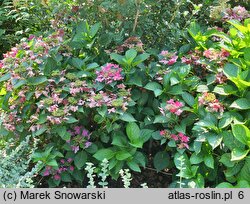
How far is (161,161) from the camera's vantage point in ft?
9.53

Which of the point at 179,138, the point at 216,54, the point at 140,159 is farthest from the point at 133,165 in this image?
the point at 216,54

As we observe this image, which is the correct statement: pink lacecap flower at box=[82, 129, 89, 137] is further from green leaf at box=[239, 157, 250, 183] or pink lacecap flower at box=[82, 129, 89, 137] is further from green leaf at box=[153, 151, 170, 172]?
green leaf at box=[239, 157, 250, 183]

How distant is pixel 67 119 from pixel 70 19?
925 millimetres

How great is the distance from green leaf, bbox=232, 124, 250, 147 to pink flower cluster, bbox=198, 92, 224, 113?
0.58 ft

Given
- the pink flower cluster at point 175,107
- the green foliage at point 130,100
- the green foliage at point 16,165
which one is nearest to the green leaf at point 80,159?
the green foliage at point 130,100

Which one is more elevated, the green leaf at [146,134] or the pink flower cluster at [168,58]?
the pink flower cluster at [168,58]

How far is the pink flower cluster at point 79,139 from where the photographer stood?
281 cm

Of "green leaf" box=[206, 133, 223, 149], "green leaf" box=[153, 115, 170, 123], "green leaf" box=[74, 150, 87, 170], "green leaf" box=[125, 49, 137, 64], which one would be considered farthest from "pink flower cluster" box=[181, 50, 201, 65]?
"green leaf" box=[74, 150, 87, 170]

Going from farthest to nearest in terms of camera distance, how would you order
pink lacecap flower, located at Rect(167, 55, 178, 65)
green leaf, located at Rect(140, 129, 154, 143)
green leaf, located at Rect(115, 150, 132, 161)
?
1. pink lacecap flower, located at Rect(167, 55, 178, 65)
2. green leaf, located at Rect(140, 129, 154, 143)
3. green leaf, located at Rect(115, 150, 132, 161)

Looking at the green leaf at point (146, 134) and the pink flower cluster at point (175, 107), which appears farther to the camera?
the green leaf at point (146, 134)

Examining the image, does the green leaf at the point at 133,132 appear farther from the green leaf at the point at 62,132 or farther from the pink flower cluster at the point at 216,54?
the pink flower cluster at the point at 216,54

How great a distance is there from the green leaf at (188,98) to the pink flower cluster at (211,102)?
3.5 inches

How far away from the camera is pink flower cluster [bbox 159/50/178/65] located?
2.97 meters

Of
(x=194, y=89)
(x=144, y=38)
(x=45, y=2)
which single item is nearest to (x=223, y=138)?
(x=194, y=89)
